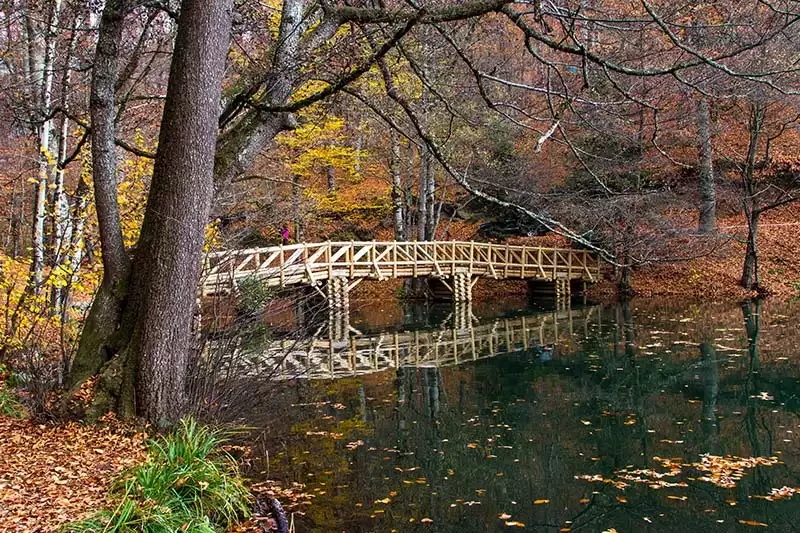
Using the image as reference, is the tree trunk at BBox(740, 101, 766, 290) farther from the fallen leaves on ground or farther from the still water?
the fallen leaves on ground

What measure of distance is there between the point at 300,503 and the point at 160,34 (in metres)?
5.96

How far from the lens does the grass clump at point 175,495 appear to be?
392cm

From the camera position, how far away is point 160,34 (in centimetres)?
851

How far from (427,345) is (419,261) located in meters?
6.21

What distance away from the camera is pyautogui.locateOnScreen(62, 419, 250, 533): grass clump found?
3.92m

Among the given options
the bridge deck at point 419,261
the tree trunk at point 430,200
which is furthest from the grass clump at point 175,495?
the tree trunk at point 430,200

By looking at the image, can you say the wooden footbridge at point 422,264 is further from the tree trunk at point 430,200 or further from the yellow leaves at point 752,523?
the yellow leaves at point 752,523

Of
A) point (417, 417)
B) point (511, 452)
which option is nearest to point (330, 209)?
point (417, 417)

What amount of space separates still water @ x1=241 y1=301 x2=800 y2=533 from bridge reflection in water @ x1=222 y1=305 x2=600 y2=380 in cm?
10

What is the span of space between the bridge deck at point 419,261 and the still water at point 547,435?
3808mm

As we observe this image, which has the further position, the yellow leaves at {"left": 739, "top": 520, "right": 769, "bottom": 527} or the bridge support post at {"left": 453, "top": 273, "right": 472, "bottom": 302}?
the bridge support post at {"left": 453, "top": 273, "right": 472, "bottom": 302}

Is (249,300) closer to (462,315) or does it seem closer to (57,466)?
(57,466)

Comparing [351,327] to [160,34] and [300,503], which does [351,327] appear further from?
[300,503]

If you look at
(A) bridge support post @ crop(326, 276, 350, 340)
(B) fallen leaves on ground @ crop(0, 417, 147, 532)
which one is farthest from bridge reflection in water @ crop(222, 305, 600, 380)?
(B) fallen leaves on ground @ crop(0, 417, 147, 532)
